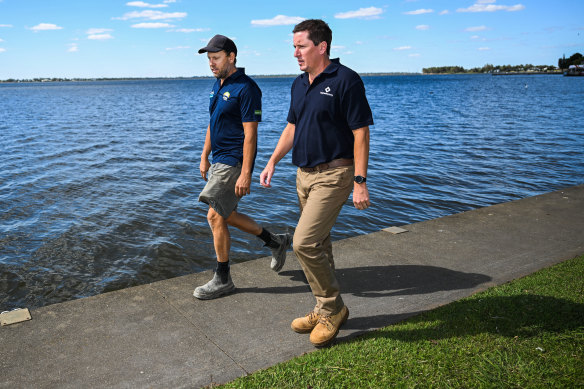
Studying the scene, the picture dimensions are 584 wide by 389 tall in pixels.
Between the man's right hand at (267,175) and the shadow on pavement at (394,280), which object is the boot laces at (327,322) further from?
the man's right hand at (267,175)

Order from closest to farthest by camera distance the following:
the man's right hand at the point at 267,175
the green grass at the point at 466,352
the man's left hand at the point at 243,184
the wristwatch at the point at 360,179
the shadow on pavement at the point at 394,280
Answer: the green grass at the point at 466,352 → the wristwatch at the point at 360,179 → the man's right hand at the point at 267,175 → the man's left hand at the point at 243,184 → the shadow on pavement at the point at 394,280

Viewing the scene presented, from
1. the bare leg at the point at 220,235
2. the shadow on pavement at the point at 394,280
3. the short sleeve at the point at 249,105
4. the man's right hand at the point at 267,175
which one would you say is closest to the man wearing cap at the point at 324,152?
the man's right hand at the point at 267,175

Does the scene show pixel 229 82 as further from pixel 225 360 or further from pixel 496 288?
pixel 496 288

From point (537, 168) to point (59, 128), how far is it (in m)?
24.5

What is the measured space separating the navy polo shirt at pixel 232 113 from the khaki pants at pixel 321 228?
3.17 feet

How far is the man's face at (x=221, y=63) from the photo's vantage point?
4211 millimetres

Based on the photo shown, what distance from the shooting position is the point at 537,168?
47.1 feet

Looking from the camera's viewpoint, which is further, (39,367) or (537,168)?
(537,168)

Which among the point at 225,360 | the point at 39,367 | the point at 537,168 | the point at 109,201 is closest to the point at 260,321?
the point at 225,360

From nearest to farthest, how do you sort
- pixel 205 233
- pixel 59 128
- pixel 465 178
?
pixel 205 233 < pixel 465 178 < pixel 59 128

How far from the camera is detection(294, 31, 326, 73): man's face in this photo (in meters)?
3.43

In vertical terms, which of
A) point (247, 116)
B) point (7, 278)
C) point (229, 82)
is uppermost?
point (229, 82)

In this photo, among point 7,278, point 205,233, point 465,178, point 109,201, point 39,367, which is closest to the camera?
point 39,367

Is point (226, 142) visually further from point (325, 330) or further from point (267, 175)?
point (325, 330)
